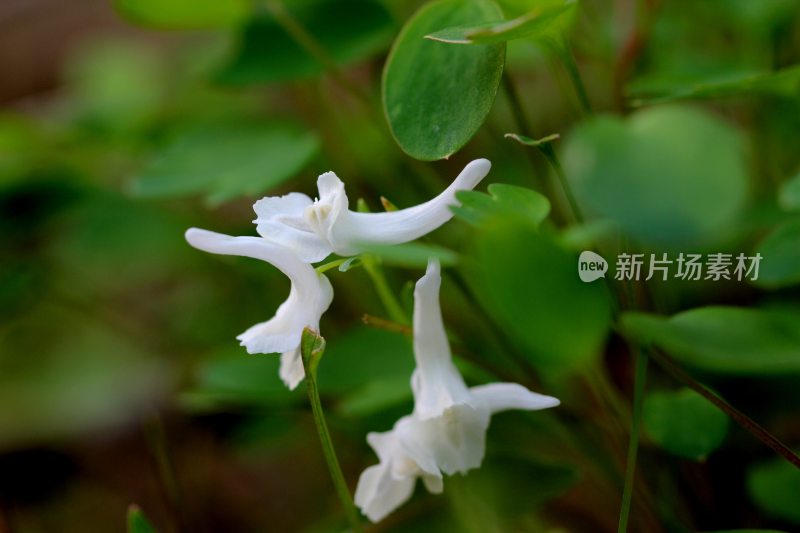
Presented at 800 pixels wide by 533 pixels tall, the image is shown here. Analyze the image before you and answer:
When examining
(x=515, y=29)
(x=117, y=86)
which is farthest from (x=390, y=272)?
(x=117, y=86)

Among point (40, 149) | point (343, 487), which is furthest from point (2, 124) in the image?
point (343, 487)

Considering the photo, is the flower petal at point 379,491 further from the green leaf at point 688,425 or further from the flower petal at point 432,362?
the green leaf at point 688,425

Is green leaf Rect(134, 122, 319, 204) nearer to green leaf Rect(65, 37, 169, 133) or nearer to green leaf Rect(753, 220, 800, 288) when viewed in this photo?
green leaf Rect(65, 37, 169, 133)

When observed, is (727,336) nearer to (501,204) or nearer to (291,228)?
(501,204)

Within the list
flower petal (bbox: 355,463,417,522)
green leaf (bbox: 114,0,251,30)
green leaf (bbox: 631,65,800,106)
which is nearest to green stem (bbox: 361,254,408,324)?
flower petal (bbox: 355,463,417,522)

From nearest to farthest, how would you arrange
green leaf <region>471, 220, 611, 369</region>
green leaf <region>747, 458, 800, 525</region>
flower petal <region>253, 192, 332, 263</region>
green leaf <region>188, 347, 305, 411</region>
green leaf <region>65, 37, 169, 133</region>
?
1. green leaf <region>471, 220, 611, 369</region>
2. flower petal <region>253, 192, 332, 263</region>
3. green leaf <region>747, 458, 800, 525</region>
4. green leaf <region>188, 347, 305, 411</region>
5. green leaf <region>65, 37, 169, 133</region>
